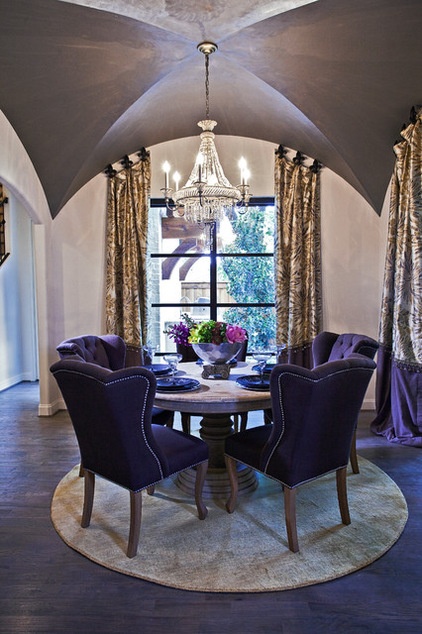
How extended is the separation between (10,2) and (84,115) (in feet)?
4.09

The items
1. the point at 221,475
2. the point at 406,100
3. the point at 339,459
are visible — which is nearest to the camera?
the point at 339,459

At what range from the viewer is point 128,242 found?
4902 millimetres

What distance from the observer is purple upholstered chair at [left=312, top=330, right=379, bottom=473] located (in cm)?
302

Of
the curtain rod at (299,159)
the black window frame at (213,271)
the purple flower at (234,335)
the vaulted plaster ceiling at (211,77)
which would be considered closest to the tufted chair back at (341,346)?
the purple flower at (234,335)

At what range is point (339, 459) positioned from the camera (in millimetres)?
2389

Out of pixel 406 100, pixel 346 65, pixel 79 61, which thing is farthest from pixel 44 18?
pixel 406 100

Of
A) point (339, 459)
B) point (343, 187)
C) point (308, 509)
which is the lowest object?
point (308, 509)

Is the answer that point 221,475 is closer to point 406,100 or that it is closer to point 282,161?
point 406,100

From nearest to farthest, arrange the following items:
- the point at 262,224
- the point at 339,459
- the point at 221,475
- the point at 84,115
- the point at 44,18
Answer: the point at 339,459 < the point at 44,18 < the point at 221,475 < the point at 84,115 < the point at 262,224

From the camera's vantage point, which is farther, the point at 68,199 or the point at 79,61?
the point at 68,199

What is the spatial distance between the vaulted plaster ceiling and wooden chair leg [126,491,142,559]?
2.56 m

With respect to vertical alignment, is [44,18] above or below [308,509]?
above

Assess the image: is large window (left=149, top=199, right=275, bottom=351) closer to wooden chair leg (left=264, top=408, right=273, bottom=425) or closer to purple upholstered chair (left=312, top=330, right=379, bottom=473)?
purple upholstered chair (left=312, top=330, right=379, bottom=473)

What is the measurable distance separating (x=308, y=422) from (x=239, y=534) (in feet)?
2.59
